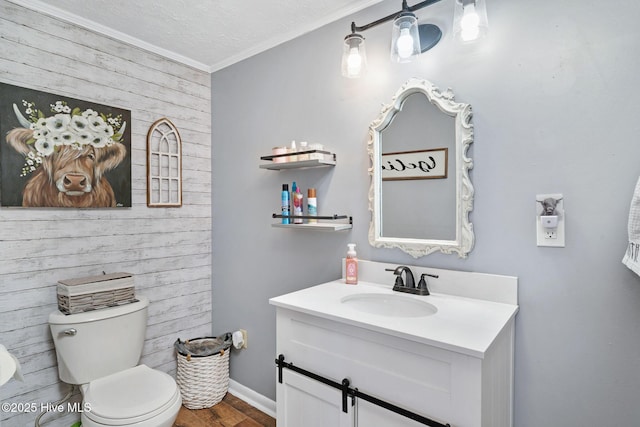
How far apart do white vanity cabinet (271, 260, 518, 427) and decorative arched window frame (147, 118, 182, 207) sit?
1.30 meters

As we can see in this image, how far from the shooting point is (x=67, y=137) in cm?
189

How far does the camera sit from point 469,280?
1453 mm

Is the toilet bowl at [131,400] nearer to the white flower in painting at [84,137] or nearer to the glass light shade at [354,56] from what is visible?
the white flower in painting at [84,137]

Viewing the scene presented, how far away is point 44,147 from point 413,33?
1879 mm

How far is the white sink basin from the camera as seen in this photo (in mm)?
1488

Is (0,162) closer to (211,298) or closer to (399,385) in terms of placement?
(211,298)

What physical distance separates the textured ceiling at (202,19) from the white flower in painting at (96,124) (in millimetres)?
501

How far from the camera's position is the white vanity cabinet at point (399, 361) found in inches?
40.1

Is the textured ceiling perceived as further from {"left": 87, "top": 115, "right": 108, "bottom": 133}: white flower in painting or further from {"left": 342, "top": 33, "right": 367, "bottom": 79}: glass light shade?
{"left": 87, "top": 115, "right": 108, "bottom": 133}: white flower in painting

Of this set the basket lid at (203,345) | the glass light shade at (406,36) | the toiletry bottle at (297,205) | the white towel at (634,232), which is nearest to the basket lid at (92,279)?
the basket lid at (203,345)

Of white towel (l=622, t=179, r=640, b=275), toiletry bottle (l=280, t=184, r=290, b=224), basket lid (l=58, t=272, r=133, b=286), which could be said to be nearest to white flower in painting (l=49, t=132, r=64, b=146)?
basket lid (l=58, t=272, r=133, b=286)

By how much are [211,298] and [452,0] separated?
7.63 feet

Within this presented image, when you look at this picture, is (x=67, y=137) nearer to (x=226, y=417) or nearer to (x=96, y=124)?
(x=96, y=124)

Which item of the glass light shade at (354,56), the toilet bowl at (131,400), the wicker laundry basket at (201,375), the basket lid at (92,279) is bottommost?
the wicker laundry basket at (201,375)
